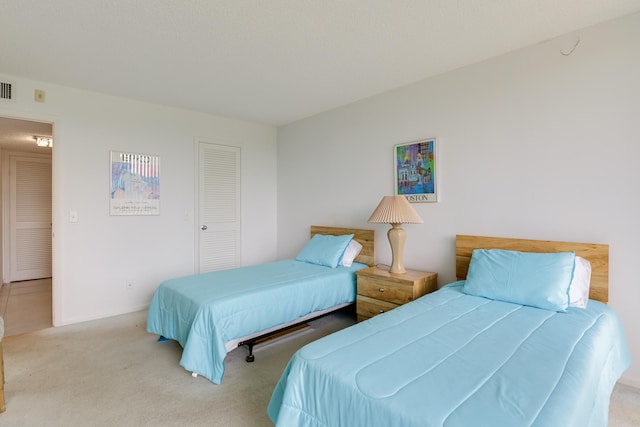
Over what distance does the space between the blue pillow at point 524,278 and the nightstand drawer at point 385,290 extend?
51cm

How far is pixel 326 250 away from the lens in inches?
138

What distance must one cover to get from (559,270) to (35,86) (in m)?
4.67

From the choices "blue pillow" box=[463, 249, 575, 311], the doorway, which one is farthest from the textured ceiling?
the doorway

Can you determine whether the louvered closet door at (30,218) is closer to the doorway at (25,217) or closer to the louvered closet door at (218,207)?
the doorway at (25,217)

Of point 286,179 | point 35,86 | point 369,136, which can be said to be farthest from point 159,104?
point 369,136

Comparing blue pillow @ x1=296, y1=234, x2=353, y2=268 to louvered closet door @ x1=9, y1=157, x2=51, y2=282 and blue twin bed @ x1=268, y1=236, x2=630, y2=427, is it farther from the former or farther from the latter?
louvered closet door @ x1=9, y1=157, x2=51, y2=282

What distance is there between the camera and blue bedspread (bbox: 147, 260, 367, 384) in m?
2.21

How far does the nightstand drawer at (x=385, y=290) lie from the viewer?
2.67 meters

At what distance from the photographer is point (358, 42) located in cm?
237

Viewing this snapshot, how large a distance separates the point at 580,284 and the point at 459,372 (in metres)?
1.39

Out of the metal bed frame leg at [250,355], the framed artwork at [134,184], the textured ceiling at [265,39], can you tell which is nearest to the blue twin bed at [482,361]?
the metal bed frame leg at [250,355]

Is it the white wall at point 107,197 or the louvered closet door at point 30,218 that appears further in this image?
the louvered closet door at point 30,218

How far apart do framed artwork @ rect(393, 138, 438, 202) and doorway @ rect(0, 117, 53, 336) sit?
479cm

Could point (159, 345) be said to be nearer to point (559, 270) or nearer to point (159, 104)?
point (159, 104)
